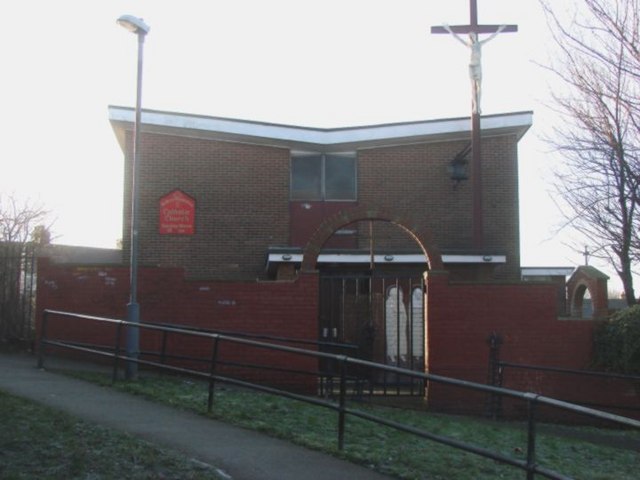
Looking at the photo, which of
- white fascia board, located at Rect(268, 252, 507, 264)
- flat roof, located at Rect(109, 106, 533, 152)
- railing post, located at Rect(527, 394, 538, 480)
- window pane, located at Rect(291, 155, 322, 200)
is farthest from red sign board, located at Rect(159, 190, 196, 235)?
railing post, located at Rect(527, 394, 538, 480)

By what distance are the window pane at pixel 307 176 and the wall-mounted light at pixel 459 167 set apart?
10.7 ft

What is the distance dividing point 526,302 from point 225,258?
8.32 metres

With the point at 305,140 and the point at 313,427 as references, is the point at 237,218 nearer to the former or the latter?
the point at 305,140

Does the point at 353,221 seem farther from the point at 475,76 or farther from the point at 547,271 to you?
the point at 547,271

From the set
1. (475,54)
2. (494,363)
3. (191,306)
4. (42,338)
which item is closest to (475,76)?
(475,54)

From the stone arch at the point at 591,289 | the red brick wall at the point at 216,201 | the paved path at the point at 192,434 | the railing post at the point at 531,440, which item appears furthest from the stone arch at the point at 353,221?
the railing post at the point at 531,440

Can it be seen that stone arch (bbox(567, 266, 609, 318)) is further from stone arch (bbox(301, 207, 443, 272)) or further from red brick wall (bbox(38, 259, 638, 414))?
stone arch (bbox(301, 207, 443, 272))

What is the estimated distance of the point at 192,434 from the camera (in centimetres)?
830

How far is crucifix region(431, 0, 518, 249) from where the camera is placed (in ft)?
63.2

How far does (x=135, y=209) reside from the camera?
12336 millimetres

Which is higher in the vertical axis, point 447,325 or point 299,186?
point 299,186

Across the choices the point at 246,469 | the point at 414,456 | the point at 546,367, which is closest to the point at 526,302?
the point at 546,367

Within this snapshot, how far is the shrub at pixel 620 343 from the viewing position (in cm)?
1314

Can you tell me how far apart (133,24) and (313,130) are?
8.79 m
